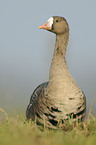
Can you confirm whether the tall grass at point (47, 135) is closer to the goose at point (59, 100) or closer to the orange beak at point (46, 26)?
the goose at point (59, 100)

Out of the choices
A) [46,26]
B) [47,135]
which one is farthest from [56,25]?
[47,135]

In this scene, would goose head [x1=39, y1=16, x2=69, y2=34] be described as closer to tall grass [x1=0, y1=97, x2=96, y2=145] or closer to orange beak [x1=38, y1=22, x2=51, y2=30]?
orange beak [x1=38, y1=22, x2=51, y2=30]

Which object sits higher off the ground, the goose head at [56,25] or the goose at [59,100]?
the goose head at [56,25]

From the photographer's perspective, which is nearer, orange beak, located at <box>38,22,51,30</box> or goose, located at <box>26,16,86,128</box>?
goose, located at <box>26,16,86,128</box>

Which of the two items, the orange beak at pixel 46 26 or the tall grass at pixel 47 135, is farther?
the orange beak at pixel 46 26

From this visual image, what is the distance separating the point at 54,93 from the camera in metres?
5.23

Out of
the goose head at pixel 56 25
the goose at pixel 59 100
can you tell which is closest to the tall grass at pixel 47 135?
the goose at pixel 59 100

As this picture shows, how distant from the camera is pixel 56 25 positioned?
5.87 m

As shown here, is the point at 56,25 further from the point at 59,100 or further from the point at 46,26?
the point at 59,100

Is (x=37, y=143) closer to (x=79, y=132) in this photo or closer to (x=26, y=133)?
(x=26, y=133)

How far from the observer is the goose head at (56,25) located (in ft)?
19.2

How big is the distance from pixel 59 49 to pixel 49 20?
28.2 inches

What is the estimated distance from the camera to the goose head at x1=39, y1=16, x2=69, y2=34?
19.2ft

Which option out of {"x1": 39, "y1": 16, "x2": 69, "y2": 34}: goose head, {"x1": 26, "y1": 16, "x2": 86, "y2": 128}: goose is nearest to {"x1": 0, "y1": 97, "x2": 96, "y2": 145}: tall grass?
{"x1": 26, "y1": 16, "x2": 86, "y2": 128}: goose
